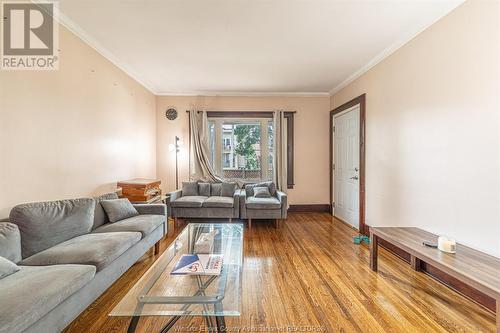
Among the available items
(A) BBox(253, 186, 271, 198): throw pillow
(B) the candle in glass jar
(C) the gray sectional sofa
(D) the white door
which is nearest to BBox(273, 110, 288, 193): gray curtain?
(A) BBox(253, 186, 271, 198): throw pillow

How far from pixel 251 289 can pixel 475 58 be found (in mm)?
2832

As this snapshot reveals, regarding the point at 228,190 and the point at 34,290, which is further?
the point at 228,190

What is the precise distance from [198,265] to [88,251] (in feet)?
2.87

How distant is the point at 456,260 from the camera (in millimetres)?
1859

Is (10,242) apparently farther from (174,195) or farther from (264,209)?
(264,209)

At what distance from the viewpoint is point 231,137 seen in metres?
5.28

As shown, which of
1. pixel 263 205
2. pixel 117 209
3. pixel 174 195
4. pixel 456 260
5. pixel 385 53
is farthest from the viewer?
pixel 174 195

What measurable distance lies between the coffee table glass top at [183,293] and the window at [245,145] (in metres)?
3.31

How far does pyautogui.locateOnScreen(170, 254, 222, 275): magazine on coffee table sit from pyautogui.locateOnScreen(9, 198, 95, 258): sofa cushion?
114 centimetres

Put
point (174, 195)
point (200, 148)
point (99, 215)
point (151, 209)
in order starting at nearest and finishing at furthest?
point (99, 215) → point (151, 209) → point (174, 195) → point (200, 148)

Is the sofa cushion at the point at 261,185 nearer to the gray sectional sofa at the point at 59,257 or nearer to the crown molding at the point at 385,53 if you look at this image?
the gray sectional sofa at the point at 59,257

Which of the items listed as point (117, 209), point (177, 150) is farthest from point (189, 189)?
point (117, 209)

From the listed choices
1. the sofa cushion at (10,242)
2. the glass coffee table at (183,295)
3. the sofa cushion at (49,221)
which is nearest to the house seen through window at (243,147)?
the sofa cushion at (49,221)

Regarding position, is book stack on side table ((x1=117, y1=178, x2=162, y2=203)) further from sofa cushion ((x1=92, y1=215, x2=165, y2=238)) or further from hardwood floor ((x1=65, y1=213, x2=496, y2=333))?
hardwood floor ((x1=65, y1=213, x2=496, y2=333))
